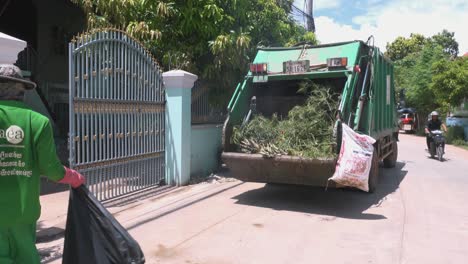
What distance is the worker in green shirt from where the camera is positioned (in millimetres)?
2287

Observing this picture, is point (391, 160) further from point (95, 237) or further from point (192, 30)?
point (95, 237)

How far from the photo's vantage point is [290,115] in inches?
269

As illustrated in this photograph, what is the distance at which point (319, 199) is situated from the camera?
701 centimetres

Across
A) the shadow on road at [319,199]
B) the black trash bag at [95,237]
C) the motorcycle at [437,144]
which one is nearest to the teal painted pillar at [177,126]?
the shadow on road at [319,199]

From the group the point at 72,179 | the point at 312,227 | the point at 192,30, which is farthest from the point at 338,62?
the point at 72,179

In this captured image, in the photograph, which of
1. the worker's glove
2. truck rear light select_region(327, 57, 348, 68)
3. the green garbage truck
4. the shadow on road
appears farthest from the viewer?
truck rear light select_region(327, 57, 348, 68)

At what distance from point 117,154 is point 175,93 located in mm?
1705

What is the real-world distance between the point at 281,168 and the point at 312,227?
991 millimetres

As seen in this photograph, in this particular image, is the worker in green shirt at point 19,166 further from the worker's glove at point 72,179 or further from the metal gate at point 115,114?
the metal gate at point 115,114

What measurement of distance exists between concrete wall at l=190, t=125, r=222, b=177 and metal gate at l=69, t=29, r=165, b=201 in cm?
87

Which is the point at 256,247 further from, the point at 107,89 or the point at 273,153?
the point at 107,89

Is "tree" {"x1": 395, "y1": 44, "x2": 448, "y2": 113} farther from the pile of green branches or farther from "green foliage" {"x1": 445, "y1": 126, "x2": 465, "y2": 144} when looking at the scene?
the pile of green branches

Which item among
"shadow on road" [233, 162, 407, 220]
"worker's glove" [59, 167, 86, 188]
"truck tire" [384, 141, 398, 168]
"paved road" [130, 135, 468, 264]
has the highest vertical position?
"worker's glove" [59, 167, 86, 188]

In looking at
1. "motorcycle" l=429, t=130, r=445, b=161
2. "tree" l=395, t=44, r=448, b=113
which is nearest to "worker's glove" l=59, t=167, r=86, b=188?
"motorcycle" l=429, t=130, r=445, b=161
